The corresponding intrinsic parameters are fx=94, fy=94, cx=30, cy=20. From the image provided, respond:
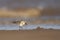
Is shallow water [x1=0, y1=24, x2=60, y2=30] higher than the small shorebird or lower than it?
lower

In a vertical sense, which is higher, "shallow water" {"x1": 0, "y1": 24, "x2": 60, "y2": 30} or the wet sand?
"shallow water" {"x1": 0, "y1": 24, "x2": 60, "y2": 30}

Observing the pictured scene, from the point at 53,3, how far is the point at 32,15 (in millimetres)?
168

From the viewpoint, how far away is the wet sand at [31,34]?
2.27 ft

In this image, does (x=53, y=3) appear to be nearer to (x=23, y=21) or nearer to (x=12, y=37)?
(x=23, y=21)

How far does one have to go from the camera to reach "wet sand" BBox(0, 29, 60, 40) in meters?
0.69

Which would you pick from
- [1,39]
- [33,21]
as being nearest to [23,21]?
[33,21]

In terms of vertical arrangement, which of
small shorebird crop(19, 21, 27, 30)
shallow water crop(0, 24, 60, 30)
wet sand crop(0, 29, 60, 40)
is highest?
small shorebird crop(19, 21, 27, 30)

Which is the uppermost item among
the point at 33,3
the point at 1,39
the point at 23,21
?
the point at 33,3

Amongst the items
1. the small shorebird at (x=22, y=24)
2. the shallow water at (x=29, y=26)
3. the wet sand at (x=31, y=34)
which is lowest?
the wet sand at (x=31, y=34)

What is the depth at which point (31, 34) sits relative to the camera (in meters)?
0.70

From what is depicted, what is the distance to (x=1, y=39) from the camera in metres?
0.70

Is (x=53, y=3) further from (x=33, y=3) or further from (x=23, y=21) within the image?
(x=23, y=21)

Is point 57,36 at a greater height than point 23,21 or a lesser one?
lesser

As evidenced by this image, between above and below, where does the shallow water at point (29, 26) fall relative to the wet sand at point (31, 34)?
above
